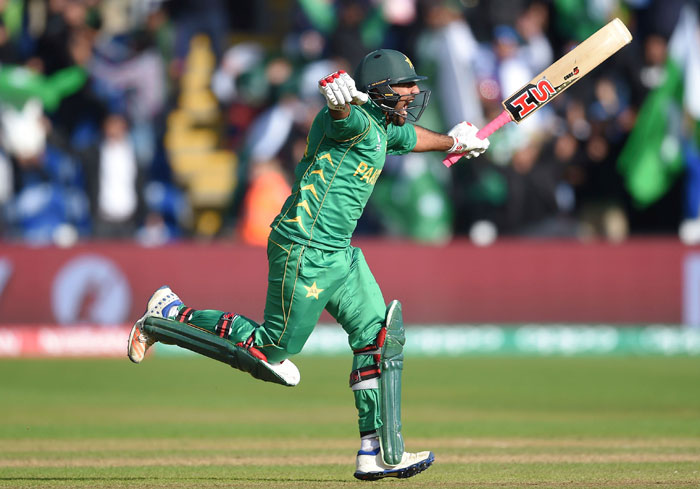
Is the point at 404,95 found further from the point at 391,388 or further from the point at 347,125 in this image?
the point at 391,388

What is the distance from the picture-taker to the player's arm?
6461 millimetres

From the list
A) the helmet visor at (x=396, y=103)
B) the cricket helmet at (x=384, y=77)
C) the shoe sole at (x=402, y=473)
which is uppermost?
the cricket helmet at (x=384, y=77)

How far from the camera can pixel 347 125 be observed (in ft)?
18.4

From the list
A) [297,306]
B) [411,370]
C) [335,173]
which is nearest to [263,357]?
[297,306]

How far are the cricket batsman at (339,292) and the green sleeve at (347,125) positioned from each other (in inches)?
1.3

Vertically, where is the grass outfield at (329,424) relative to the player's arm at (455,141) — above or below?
below

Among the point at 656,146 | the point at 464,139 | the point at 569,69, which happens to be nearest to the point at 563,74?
the point at 569,69

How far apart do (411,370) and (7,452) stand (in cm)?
610

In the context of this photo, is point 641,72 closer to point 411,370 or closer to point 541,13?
point 541,13

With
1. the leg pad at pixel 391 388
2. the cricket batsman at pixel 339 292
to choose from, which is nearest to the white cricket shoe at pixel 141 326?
the cricket batsman at pixel 339 292

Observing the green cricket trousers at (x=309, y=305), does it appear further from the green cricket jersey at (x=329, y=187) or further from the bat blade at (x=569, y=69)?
the bat blade at (x=569, y=69)

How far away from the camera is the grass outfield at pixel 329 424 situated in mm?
6305

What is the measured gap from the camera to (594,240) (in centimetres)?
1430

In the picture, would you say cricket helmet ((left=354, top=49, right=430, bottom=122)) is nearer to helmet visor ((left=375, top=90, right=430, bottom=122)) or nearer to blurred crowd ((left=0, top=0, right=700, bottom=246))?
helmet visor ((left=375, top=90, right=430, bottom=122))
